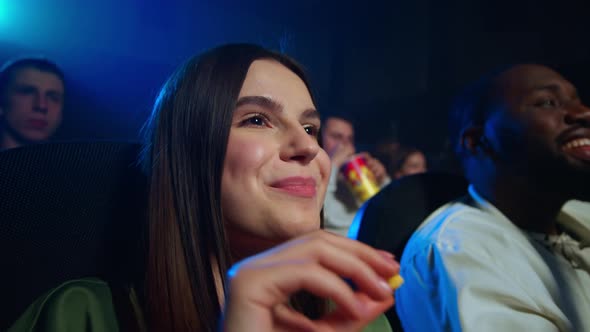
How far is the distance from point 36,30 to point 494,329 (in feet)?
8.83

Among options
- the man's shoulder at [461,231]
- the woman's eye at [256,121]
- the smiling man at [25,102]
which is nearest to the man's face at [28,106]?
the smiling man at [25,102]

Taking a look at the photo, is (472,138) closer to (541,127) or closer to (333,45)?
→ (541,127)

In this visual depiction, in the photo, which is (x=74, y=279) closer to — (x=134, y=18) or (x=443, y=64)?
(x=134, y=18)

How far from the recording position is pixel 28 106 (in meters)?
1.68

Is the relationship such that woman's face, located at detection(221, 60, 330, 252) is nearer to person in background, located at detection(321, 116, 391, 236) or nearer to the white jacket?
the white jacket

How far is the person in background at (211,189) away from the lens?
585 millimetres

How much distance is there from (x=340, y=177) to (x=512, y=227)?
126 centimetres

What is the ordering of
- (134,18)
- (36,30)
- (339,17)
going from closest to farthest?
(36,30), (134,18), (339,17)

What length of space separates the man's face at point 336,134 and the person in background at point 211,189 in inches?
66.7

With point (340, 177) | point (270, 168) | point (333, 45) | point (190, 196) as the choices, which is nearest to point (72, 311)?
point (190, 196)

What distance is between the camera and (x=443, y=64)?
3254 millimetres

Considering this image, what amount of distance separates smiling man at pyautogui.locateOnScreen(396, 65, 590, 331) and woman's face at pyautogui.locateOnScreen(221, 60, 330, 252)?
49cm

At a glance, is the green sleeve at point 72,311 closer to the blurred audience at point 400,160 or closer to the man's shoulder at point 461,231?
the man's shoulder at point 461,231

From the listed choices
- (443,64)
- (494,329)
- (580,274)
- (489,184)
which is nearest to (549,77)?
(489,184)
